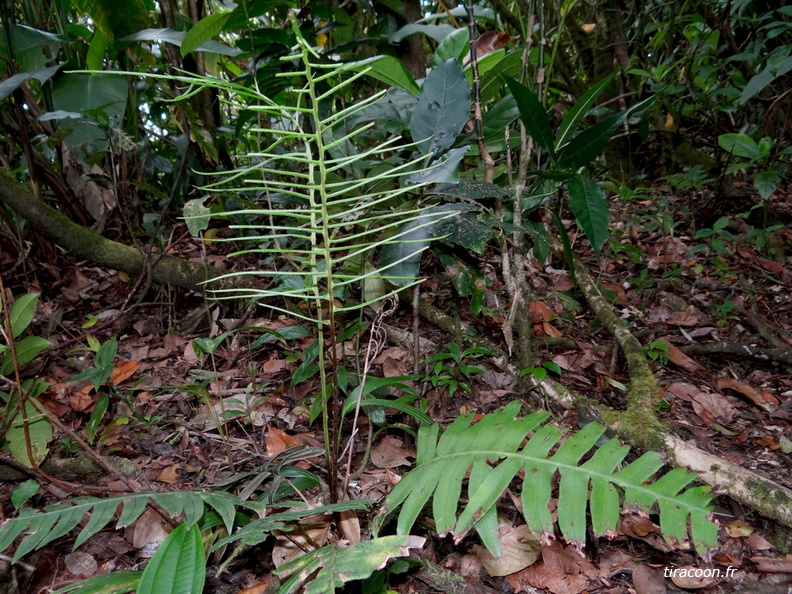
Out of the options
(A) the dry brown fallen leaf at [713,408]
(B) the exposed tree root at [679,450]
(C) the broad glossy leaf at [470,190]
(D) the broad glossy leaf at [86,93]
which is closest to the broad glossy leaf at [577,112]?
(C) the broad glossy leaf at [470,190]

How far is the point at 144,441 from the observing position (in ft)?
5.37

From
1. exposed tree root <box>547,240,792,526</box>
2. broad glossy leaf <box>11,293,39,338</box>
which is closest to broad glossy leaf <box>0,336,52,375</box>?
broad glossy leaf <box>11,293,39,338</box>

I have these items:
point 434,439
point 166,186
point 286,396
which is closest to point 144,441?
point 286,396

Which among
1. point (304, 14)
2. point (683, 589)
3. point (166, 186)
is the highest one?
point (304, 14)

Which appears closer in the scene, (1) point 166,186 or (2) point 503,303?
(2) point 503,303

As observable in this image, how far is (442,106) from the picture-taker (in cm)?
138

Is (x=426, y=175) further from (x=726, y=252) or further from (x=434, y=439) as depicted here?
(x=726, y=252)

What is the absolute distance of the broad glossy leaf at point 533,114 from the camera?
1396 mm

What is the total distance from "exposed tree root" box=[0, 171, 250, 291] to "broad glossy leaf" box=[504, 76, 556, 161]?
149 centimetres

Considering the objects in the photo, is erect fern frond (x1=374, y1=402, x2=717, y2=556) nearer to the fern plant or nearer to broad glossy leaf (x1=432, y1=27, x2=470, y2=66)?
the fern plant

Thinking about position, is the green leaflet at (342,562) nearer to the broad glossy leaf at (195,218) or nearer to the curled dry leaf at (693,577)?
the curled dry leaf at (693,577)

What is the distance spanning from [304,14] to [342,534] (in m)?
2.39

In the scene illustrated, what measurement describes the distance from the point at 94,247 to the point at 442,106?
1778 mm

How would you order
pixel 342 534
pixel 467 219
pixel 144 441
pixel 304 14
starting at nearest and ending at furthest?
pixel 342 534
pixel 467 219
pixel 144 441
pixel 304 14
